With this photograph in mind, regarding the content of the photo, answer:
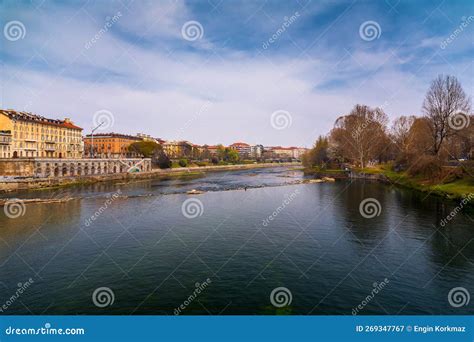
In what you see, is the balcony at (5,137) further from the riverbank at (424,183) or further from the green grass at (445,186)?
the green grass at (445,186)

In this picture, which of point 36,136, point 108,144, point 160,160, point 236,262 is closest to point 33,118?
point 36,136

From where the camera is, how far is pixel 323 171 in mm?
112812

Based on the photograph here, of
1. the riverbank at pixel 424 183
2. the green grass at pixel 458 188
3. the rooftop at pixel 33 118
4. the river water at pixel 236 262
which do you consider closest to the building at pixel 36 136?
the rooftop at pixel 33 118

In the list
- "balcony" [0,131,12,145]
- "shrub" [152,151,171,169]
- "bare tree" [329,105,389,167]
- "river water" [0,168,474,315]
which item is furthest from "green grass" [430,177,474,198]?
"balcony" [0,131,12,145]

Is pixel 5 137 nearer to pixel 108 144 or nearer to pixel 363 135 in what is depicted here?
pixel 108 144

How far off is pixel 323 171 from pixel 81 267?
4008 inches

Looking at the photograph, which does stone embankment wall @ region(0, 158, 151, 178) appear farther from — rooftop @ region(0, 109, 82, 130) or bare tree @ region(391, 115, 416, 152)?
bare tree @ region(391, 115, 416, 152)

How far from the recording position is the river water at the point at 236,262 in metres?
15.8

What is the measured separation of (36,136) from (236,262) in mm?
94570

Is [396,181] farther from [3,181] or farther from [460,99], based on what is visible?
[3,181]

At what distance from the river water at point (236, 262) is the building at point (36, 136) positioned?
2338 inches

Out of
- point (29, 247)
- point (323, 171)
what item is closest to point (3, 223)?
point (29, 247)

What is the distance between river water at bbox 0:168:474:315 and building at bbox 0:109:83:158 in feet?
195

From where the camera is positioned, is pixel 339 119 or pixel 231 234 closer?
pixel 231 234
